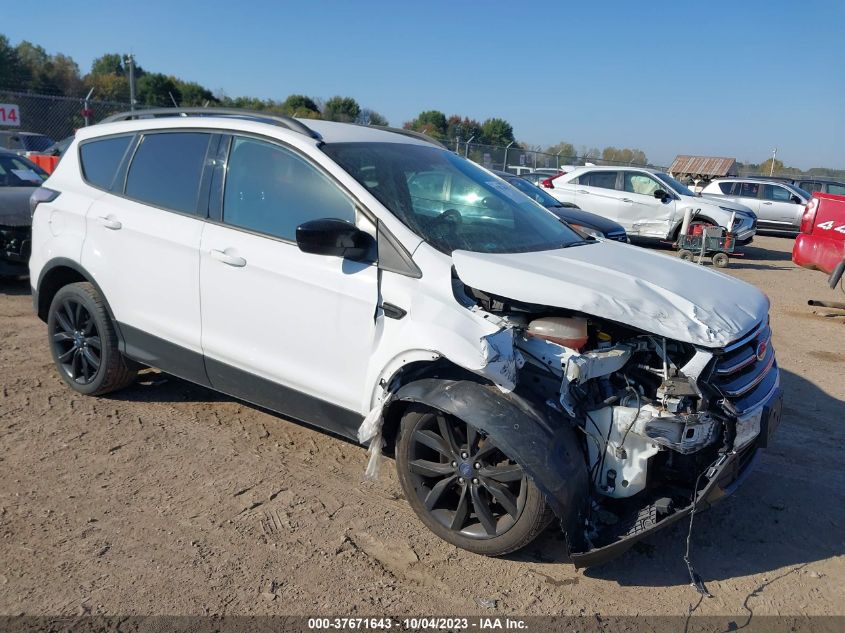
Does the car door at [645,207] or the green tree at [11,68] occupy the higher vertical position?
the green tree at [11,68]

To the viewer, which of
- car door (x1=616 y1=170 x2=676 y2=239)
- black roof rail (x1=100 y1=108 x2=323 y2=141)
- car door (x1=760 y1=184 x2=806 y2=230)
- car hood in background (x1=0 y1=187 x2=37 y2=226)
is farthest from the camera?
car door (x1=760 y1=184 x2=806 y2=230)

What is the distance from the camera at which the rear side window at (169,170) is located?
403cm

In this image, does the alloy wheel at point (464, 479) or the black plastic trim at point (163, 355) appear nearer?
the alloy wheel at point (464, 479)

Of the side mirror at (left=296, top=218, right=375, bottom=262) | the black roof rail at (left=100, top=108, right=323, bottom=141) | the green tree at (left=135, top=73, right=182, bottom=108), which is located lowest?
the side mirror at (left=296, top=218, right=375, bottom=262)

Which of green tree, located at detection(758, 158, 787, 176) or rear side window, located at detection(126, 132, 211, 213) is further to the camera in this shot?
green tree, located at detection(758, 158, 787, 176)

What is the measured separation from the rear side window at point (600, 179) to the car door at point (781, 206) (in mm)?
6699

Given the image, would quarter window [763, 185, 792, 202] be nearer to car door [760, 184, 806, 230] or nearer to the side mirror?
car door [760, 184, 806, 230]

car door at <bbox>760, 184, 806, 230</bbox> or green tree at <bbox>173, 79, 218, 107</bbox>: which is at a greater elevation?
green tree at <bbox>173, 79, 218, 107</bbox>

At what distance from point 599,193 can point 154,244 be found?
1213cm

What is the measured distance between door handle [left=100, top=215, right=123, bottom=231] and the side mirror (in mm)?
1647

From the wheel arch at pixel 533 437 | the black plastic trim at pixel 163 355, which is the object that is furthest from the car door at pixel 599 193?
the wheel arch at pixel 533 437

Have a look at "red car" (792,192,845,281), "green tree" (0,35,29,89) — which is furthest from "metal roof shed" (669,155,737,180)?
"green tree" (0,35,29,89)

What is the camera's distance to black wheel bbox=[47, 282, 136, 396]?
4.47 metres

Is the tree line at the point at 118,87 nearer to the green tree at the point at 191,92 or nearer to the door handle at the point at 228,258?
the green tree at the point at 191,92
